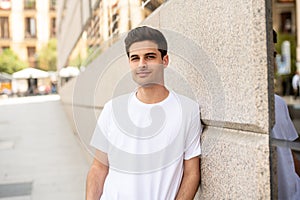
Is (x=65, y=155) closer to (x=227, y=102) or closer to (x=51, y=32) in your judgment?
(x=227, y=102)

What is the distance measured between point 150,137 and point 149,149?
0.18ft

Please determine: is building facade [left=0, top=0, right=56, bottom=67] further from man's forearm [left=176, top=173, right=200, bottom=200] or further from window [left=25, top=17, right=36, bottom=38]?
man's forearm [left=176, top=173, right=200, bottom=200]

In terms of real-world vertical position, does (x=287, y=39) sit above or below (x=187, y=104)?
above

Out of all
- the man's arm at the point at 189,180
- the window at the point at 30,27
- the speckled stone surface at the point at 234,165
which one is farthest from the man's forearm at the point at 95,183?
the window at the point at 30,27

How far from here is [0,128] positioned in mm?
13734

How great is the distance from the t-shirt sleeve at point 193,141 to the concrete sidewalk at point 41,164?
11.4ft

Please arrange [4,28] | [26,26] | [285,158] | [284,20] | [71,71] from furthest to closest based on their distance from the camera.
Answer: [26,26]
[4,28]
[71,71]
[284,20]
[285,158]

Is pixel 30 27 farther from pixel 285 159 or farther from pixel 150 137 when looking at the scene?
pixel 285 159

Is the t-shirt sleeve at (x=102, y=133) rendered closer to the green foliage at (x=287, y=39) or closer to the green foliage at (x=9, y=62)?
the green foliage at (x=287, y=39)

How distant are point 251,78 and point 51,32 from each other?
2460 inches

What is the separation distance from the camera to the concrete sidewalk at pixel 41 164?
232 inches

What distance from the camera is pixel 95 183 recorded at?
7.64 ft

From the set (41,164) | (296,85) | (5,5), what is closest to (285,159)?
(296,85)

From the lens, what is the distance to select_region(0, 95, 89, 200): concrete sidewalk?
5.90 meters
